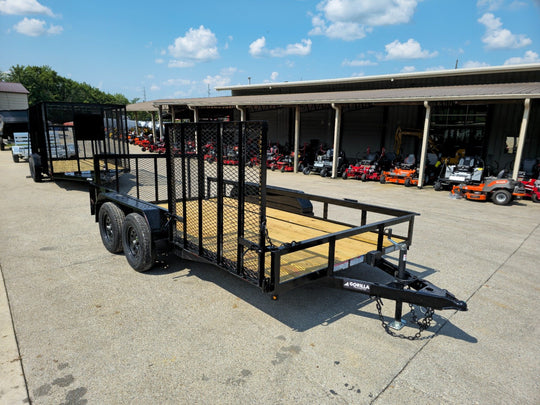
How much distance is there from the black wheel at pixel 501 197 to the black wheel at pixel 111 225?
995 cm

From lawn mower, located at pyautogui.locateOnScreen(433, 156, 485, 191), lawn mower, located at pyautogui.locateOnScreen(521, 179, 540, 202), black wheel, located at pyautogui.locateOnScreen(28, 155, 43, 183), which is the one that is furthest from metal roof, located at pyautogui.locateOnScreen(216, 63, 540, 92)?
black wheel, located at pyautogui.locateOnScreen(28, 155, 43, 183)

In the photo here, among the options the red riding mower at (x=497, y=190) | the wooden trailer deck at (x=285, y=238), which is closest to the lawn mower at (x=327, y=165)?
the red riding mower at (x=497, y=190)

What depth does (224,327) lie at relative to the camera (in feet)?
11.4

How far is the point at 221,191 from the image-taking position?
344 centimetres

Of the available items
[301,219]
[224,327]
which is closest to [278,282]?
[224,327]

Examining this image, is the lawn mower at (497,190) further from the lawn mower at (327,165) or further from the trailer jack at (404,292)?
the trailer jack at (404,292)

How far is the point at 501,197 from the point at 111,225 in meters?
10.2

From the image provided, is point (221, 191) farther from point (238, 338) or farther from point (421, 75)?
point (421, 75)

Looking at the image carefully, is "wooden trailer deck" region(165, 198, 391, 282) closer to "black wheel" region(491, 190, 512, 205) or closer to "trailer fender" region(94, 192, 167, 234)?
"trailer fender" region(94, 192, 167, 234)

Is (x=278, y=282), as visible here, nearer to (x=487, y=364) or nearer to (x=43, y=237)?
(x=487, y=364)

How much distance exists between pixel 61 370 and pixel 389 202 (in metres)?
8.98

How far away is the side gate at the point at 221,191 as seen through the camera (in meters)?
3.09

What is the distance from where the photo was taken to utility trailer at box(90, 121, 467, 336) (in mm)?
3062

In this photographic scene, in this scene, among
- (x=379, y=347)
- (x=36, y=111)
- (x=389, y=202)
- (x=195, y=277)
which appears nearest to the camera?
(x=379, y=347)
